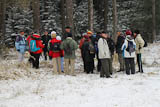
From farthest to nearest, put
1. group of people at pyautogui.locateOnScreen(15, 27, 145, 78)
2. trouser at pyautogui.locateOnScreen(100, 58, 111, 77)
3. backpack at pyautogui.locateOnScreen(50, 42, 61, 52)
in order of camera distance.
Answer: backpack at pyautogui.locateOnScreen(50, 42, 61, 52) → group of people at pyautogui.locateOnScreen(15, 27, 145, 78) → trouser at pyautogui.locateOnScreen(100, 58, 111, 77)

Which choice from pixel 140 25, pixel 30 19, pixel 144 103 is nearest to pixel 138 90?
pixel 144 103

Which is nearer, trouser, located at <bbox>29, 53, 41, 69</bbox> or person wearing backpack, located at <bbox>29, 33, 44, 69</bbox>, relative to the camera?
person wearing backpack, located at <bbox>29, 33, 44, 69</bbox>

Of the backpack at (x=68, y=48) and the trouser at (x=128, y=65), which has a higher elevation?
the backpack at (x=68, y=48)

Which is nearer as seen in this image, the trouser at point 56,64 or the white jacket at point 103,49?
the white jacket at point 103,49

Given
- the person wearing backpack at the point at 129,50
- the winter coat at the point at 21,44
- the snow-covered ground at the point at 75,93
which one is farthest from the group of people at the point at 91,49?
the snow-covered ground at the point at 75,93

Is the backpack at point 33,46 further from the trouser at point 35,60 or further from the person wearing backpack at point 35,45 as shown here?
the trouser at point 35,60

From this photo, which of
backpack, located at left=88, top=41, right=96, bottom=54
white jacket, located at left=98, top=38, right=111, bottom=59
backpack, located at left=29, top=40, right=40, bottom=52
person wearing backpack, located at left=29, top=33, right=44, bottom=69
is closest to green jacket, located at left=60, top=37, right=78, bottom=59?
backpack, located at left=88, top=41, right=96, bottom=54

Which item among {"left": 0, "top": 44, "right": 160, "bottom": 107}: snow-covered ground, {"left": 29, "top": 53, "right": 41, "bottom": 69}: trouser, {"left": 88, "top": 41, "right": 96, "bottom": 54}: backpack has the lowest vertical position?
{"left": 0, "top": 44, "right": 160, "bottom": 107}: snow-covered ground

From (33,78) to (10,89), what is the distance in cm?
195

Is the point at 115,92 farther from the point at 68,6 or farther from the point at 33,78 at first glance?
the point at 68,6

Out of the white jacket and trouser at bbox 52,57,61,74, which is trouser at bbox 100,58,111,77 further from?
trouser at bbox 52,57,61,74

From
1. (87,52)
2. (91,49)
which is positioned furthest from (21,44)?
(91,49)

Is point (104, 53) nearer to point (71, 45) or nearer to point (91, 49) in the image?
point (91, 49)

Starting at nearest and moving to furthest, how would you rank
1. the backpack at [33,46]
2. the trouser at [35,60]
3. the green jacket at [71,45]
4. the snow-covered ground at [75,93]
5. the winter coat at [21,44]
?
the snow-covered ground at [75,93] < the green jacket at [71,45] < the backpack at [33,46] < the trouser at [35,60] < the winter coat at [21,44]
